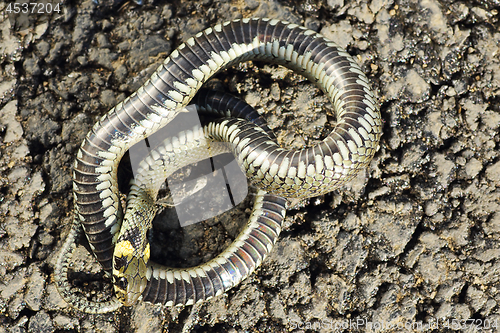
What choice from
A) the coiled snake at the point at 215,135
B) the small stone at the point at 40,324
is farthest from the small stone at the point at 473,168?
the small stone at the point at 40,324

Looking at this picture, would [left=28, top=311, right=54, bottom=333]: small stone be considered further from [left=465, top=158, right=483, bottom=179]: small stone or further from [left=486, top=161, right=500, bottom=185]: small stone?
[left=486, top=161, right=500, bottom=185]: small stone

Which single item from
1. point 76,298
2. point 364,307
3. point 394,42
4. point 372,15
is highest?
point 372,15

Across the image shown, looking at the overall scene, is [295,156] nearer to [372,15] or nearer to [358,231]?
[358,231]

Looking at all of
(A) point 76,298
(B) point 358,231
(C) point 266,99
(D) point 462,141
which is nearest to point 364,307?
(B) point 358,231

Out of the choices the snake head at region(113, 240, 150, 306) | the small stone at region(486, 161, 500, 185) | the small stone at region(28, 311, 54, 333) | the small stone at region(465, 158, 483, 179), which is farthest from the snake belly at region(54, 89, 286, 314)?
the small stone at region(486, 161, 500, 185)

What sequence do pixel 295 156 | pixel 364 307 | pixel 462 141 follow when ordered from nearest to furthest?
pixel 295 156, pixel 364 307, pixel 462 141

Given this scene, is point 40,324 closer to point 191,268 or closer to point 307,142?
point 191,268

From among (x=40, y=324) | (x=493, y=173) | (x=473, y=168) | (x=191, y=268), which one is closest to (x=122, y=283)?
(x=191, y=268)
